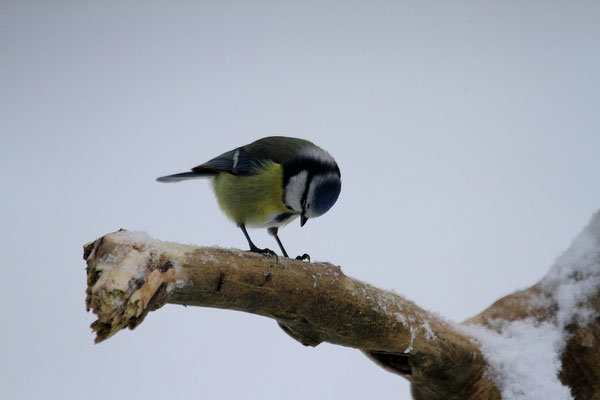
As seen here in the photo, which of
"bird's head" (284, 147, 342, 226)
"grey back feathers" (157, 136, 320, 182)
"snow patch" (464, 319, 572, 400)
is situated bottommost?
"snow patch" (464, 319, 572, 400)

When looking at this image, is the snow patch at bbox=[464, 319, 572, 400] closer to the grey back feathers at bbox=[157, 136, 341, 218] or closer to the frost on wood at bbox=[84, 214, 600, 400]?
the frost on wood at bbox=[84, 214, 600, 400]

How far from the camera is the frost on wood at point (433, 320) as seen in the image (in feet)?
4.33

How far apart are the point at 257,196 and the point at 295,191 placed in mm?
132

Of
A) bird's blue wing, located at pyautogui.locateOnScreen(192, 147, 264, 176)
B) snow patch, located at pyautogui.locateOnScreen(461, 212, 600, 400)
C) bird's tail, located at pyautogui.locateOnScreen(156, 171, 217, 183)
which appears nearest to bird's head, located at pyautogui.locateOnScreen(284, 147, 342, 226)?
bird's blue wing, located at pyautogui.locateOnScreen(192, 147, 264, 176)

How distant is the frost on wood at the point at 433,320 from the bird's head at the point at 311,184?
372 mm

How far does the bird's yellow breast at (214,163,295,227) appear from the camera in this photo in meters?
1.88

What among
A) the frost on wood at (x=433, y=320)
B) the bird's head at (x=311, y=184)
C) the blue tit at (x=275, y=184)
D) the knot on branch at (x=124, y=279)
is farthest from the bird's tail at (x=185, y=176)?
the knot on branch at (x=124, y=279)

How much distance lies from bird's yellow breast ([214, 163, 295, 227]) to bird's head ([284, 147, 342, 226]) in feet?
0.10

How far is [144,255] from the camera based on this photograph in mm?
1136

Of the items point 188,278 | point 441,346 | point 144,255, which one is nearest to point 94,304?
point 144,255

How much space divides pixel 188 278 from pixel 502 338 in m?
0.98

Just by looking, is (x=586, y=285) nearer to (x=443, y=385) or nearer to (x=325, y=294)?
(x=443, y=385)

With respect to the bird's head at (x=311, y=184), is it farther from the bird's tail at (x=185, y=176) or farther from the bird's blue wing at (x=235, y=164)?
the bird's tail at (x=185, y=176)

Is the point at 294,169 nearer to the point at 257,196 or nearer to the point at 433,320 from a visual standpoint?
the point at 257,196
